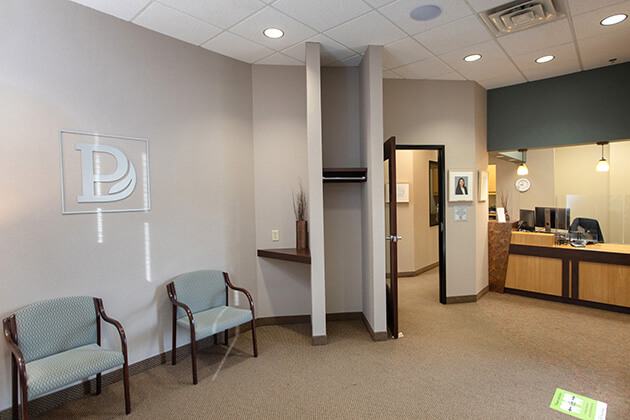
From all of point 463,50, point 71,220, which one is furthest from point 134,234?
point 463,50

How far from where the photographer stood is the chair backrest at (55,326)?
1914 mm

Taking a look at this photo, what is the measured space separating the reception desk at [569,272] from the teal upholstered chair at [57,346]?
419 centimetres

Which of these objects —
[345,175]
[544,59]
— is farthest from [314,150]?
[544,59]

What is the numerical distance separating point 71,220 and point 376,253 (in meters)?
2.24

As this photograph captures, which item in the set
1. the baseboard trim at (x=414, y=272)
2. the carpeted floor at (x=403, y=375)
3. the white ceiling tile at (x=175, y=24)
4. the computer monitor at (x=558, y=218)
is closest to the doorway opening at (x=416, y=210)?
the baseboard trim at (x=414, y=272)

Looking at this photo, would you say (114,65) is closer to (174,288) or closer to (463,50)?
(174,288)

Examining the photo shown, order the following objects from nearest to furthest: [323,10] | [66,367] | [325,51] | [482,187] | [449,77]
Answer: [66,367] → [323,10] → [325,51] → [449,77] → [482,187]

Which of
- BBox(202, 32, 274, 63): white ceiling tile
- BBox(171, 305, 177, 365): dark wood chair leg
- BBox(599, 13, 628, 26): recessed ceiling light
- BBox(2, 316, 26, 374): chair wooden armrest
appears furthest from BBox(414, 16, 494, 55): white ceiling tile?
BBox(2, 316, 26, 374): chair wooden armrest

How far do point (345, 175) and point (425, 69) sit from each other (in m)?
1.49

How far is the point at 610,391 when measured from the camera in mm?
2146

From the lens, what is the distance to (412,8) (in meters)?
2.35

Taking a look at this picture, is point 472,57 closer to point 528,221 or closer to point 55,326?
point 528,221

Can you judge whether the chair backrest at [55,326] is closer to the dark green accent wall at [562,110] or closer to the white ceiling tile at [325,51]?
the white ceiling tile at [325,51]

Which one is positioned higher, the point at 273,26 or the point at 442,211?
the point at 273,26
